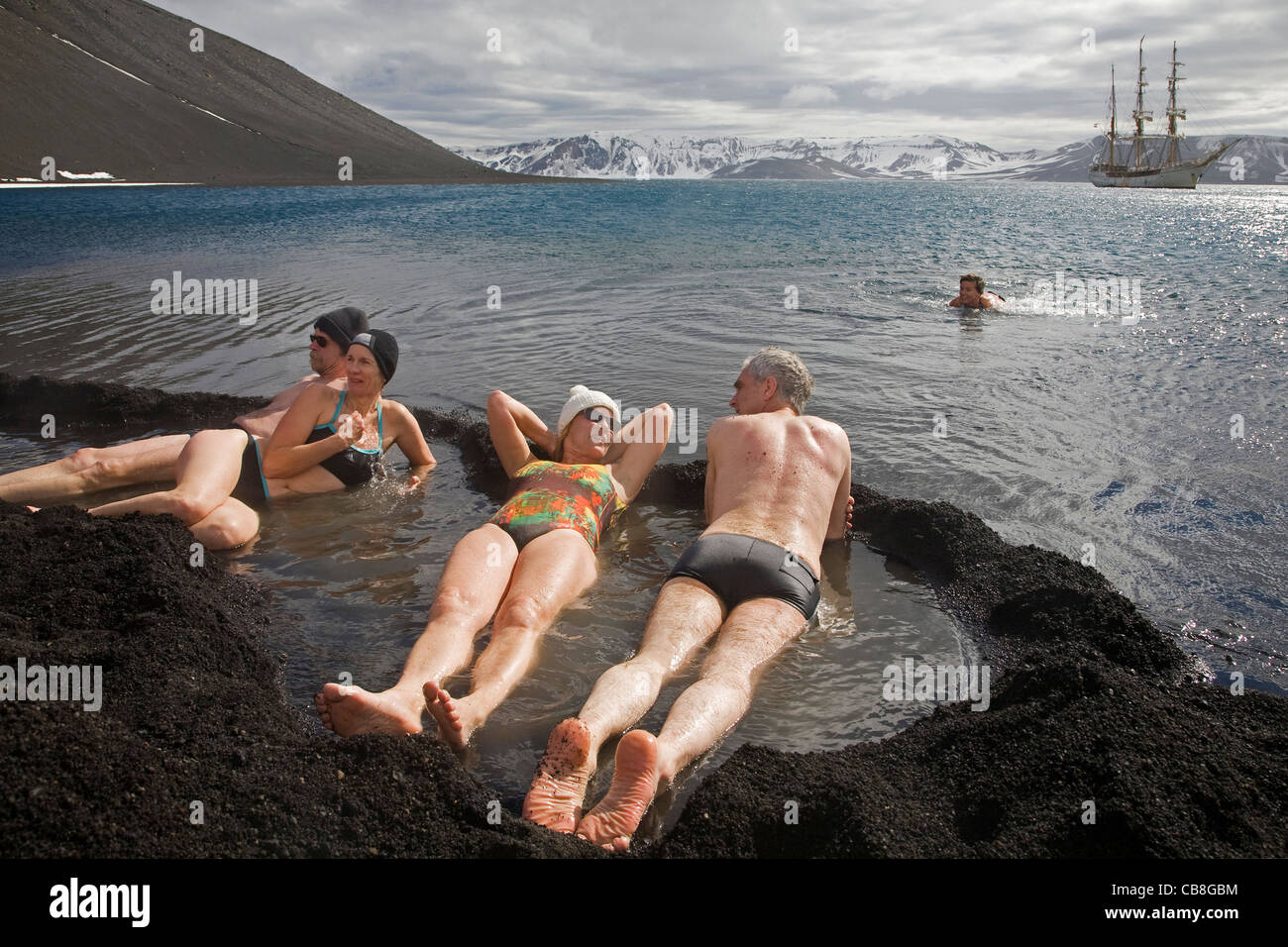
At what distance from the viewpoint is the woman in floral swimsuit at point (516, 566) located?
3326 mm

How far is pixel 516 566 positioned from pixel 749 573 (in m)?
1.28

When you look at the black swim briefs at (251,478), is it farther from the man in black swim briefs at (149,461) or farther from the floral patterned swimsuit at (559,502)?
the floral patterned swimsuit at (559,502)

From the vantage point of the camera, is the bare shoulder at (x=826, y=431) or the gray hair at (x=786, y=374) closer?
the bare shoulder at (x=826, y=431)

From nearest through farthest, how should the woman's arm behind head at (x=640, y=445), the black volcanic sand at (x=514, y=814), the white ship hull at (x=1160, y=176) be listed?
the black volcanic sand at (x=514, y=814)
the woman's arm behind head at (x=640, y=445)
the white ship hull at (x=1160, y=176)

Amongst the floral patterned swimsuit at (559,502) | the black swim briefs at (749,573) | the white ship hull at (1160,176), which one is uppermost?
the white ship hull at (1160,176)

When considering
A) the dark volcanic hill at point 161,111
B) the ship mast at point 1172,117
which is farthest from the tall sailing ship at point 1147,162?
the dark volcanic hill at point 161,111

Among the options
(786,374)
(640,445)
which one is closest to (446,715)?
(640,445)

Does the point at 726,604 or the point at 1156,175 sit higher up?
the point at 1156,175

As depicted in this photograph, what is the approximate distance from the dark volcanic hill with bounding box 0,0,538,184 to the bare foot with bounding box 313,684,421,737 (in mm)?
81864

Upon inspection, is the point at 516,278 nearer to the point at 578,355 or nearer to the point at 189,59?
the point at 578,355

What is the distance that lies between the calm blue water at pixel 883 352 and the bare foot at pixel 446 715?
1073 millimetres

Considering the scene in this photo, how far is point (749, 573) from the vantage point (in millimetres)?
4223

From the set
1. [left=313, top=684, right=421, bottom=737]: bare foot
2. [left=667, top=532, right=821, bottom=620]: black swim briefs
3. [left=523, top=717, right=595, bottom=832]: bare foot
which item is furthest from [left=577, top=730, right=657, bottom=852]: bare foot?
[left=667, top=532, right=821, bottom=620]: black swim briefs

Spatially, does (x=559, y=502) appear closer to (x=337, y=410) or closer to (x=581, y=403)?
(x=581, y=403)
